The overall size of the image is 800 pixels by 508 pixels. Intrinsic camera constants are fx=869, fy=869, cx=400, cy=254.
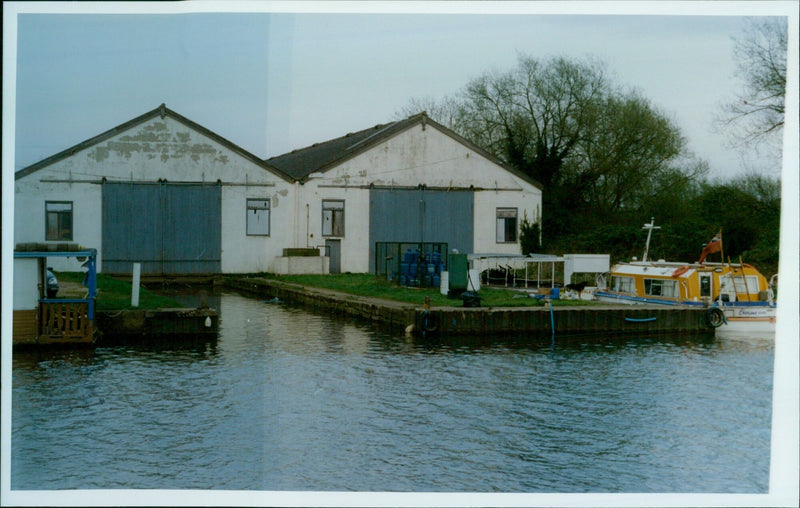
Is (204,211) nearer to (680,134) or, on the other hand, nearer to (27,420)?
(27,420)

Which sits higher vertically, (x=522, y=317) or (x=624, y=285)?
(x=624, y=285)

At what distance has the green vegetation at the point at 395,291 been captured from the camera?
14.4m

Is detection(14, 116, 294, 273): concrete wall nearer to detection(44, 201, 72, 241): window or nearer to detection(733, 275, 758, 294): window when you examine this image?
detection(44, 201, 72, 241): window

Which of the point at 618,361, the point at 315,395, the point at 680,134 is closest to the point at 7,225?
the point at 315,395

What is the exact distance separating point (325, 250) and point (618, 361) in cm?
916

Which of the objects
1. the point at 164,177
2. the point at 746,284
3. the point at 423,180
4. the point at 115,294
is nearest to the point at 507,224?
the point at 423,180

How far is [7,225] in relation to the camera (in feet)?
17.9

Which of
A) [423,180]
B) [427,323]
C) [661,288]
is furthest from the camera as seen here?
[423,180]

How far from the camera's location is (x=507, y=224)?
71.6 ft

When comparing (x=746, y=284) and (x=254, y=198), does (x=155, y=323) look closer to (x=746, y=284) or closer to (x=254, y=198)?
(x=254, y=198)

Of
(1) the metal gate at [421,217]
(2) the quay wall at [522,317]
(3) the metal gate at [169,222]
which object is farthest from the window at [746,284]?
(3) the metal gate at [169,222]

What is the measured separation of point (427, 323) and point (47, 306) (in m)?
5.28

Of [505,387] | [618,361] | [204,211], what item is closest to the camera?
[505,387]

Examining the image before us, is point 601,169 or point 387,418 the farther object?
point 601,169
